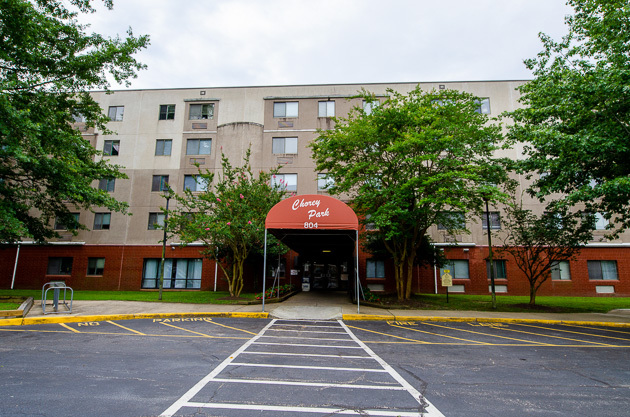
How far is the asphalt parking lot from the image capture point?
433 cm

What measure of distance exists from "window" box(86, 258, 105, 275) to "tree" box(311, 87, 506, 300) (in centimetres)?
2069

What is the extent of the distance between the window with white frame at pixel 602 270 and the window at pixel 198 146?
30.3 m

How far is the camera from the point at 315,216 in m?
13.0

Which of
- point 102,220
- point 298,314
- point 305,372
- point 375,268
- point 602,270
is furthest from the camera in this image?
point 102,220

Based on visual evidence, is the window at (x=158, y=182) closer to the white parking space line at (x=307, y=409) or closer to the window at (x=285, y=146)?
the window at (x=285, y=146)

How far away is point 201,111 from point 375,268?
1947cm

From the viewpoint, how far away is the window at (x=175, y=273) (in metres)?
26.5

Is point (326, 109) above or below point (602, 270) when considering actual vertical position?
above

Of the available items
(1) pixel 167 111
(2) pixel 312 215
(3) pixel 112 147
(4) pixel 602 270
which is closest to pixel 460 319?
(2) pixel 312 215

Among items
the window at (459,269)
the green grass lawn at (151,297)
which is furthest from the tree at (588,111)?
the green grass lawn at (151,297)

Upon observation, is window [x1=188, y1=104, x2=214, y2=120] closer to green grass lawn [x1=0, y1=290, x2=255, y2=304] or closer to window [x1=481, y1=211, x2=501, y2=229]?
green grass lawn [x1=0, y1=290, x2=255, y2=304]

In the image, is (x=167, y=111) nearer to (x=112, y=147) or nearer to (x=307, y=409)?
(x=112, y=147)

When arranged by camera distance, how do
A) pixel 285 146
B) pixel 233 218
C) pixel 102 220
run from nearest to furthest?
pixel 233 218, pixel 102 220, pixel 285 146

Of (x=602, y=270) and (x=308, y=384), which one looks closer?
(x=308, y=384)
